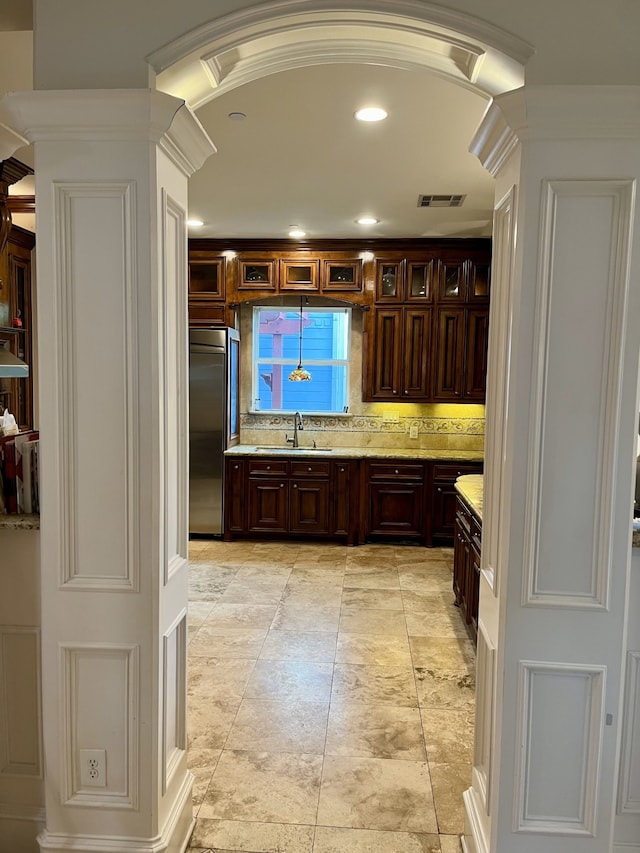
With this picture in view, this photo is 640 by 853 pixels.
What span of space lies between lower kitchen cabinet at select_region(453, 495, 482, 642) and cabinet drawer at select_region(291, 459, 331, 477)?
178 cm

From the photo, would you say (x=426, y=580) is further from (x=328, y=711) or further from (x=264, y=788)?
(x=264, y=788)

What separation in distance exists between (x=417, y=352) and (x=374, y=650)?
3.07m

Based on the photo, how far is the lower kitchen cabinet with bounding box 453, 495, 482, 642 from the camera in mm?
3420

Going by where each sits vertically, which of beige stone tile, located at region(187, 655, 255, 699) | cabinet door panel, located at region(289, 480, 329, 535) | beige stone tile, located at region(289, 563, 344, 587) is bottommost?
beige stone tile, located at region(187, 655, 255, 699)

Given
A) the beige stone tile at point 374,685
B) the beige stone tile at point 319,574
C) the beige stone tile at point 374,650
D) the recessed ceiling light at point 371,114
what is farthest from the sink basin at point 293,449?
the recessed ceiling light at point 371,114

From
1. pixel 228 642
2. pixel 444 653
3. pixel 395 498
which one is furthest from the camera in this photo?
pixel 395 498

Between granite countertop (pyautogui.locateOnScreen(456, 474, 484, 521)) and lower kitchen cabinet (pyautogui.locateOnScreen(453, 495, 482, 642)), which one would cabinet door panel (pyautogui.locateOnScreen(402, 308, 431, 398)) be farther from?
lower kitchen cabinet (pyautogui.locateOnScreen(453, 495, 482, 642))

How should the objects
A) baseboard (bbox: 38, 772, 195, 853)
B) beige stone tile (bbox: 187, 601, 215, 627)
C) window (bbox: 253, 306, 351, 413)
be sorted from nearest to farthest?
baseboard (bbox: 38, 772, 195, 853) → beige stone tile (bbox: 187, 601, 215, 627) → window (bbox: 253, 306, 351, 413)

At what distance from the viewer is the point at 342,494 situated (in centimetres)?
570

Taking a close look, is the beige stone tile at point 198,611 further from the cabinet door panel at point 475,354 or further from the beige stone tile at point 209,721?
the cabinet door panel at point 475,354

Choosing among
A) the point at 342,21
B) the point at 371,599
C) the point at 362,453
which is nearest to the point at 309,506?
the point at 362,453

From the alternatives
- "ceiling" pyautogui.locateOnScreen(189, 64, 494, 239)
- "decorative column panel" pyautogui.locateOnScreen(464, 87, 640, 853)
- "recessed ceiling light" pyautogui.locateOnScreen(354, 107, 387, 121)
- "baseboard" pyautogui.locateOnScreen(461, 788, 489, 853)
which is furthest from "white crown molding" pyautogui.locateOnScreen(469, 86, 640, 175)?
"baseboard" pyautogui.locateOnScreen(461, 788, 489, 853)

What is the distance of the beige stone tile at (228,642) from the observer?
351 centimetres

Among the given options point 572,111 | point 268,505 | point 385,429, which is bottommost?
point 268,505
